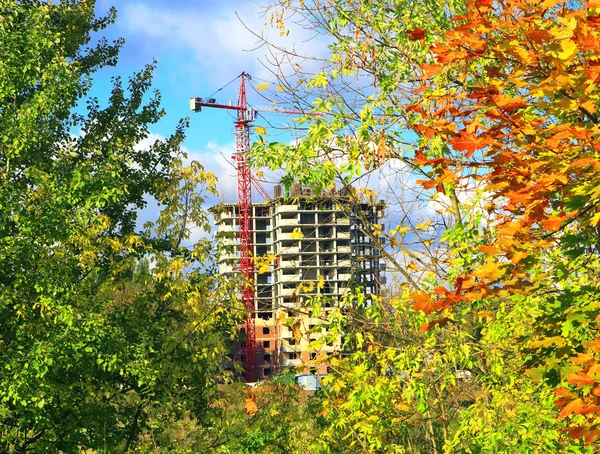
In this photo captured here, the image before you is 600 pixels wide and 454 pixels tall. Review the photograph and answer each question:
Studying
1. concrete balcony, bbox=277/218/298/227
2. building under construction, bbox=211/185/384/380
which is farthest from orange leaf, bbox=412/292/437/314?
concrete balcony, bbox=277/218/298/227

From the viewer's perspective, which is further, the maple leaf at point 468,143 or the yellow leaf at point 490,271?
the yellow leaf at point 490,271

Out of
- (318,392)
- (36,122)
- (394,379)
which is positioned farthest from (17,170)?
(394,379)

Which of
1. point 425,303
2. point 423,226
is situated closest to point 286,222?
point 423,226

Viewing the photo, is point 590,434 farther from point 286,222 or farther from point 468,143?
point 286,222

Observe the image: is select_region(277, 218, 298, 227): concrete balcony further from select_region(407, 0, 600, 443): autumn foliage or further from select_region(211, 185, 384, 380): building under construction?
select_region(407, 0, 600, 443): autumn foliage

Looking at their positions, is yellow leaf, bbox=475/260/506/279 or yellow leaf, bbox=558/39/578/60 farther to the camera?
yellow leaf, bbox=475/260/506/279

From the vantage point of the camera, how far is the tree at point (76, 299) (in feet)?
34.6

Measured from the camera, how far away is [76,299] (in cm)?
1137

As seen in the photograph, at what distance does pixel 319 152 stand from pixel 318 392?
512 centimetres

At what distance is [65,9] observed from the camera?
15898 millimetres

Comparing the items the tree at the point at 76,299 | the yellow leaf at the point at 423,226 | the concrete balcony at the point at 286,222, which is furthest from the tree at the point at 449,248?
the concrete balcony at the point at 286,222

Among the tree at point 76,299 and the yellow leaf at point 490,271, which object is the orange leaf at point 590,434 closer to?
the yellow leaf at point 490,271

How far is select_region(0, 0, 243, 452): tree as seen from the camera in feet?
34.6

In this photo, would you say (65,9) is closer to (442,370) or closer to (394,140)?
(394,140)
